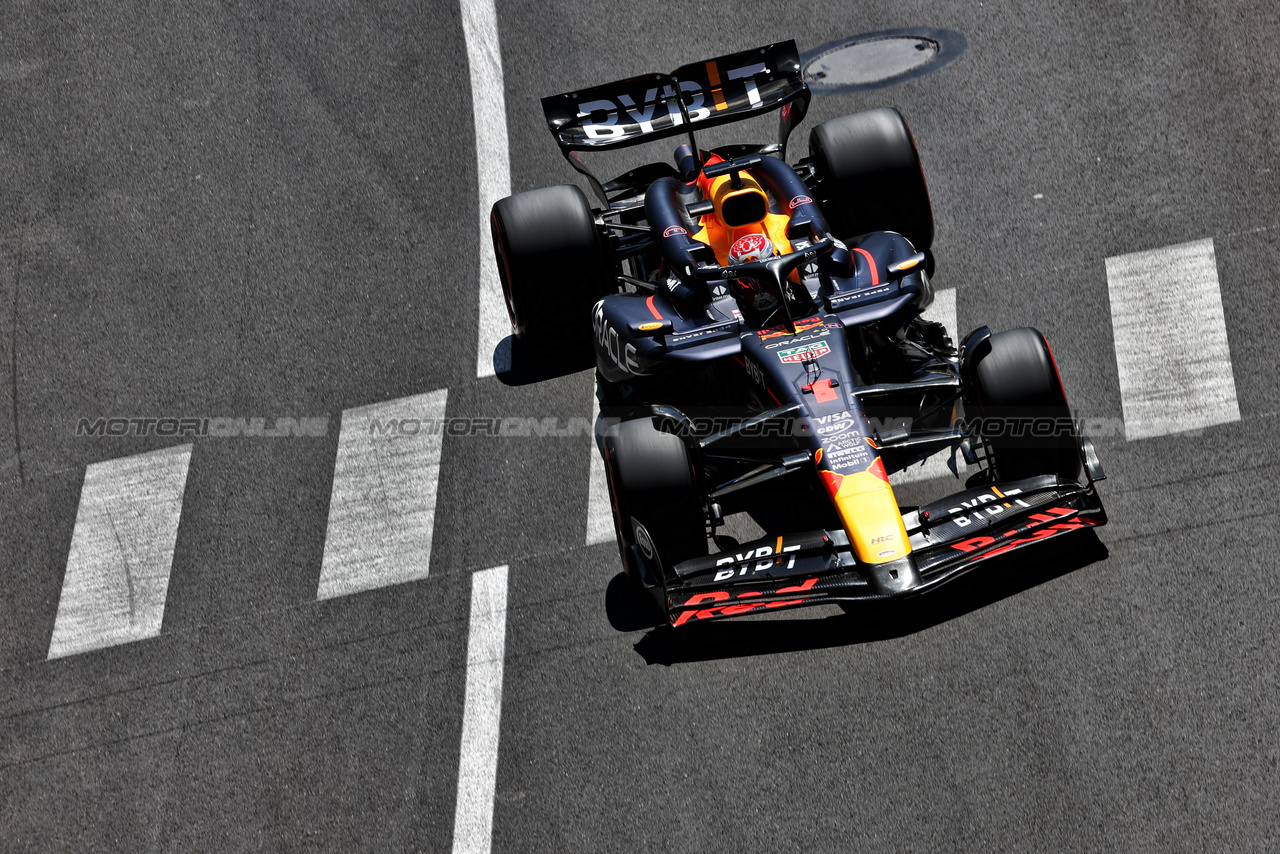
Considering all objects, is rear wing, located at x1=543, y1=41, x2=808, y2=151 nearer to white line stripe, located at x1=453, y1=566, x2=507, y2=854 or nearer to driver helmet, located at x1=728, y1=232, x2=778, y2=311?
driver helmet, located at x1=728, y1=232, x2=778, y2=311

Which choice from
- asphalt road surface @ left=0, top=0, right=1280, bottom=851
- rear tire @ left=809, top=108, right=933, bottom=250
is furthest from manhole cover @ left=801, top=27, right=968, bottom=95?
rear tire @ left=809, top=108, right=933, bottom=250

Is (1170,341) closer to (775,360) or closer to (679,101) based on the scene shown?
(775,360)

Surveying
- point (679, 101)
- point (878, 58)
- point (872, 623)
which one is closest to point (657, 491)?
point (872, 623)

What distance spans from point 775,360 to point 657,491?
3.63 feet

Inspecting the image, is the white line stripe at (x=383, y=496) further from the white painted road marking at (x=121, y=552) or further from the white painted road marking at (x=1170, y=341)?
the white painted road marking at (x=1170, y=341)

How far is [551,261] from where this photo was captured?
8883 millimetres

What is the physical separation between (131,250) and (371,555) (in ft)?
15.0

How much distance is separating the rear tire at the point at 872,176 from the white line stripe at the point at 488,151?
9.02 ft

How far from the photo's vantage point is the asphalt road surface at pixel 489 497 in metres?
6.60

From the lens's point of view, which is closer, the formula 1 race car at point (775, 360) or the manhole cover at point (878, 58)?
the formula 1 race car at point (775, 360)

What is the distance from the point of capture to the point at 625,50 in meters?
11.9

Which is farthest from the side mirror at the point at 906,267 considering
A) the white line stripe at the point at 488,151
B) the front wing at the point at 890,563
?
the white line stripe at the point at 488,151

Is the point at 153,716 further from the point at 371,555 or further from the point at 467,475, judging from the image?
the point at 467,475

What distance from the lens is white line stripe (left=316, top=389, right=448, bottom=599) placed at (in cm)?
835
